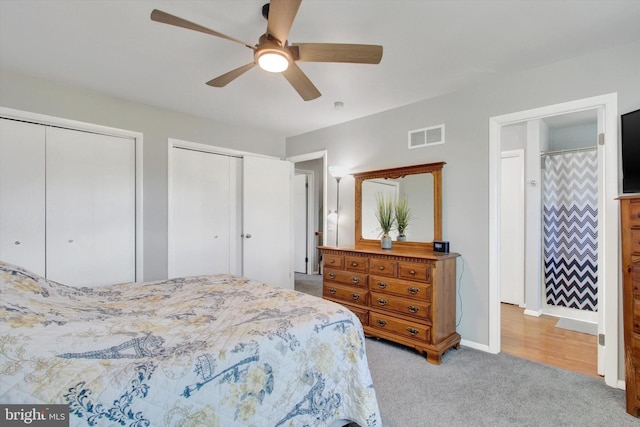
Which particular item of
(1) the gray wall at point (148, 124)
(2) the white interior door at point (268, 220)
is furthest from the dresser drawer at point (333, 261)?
(1) the gray wall at point (148, 124)

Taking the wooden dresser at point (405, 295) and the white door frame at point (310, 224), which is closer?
the wooden dresser at point (405, 295)

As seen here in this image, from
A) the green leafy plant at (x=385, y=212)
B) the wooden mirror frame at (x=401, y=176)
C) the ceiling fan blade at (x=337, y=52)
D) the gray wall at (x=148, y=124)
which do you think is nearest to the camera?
the ceiling fan blade at (x=337, y=52)

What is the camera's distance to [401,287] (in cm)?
279

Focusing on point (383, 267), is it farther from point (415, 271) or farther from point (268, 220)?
point (268, 220)

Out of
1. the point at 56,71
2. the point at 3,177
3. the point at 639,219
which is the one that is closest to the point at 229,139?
the point at 56,71

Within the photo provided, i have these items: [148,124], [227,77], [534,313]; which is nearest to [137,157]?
[148,124]

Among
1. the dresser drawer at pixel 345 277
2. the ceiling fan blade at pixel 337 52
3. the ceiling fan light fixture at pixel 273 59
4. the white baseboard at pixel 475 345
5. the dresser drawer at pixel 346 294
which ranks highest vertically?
the ceiling fan blade at pixel 337 52

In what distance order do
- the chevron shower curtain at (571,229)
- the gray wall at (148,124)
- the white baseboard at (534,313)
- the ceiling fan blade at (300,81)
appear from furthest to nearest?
the white baseboard at (534,313), the chevron shower curtain at (571,229), the gray wall at (148,124), the ceiling fan blade at (300,81)

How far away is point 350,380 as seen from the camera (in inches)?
61.9

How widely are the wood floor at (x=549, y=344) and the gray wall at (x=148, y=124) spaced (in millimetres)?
3821

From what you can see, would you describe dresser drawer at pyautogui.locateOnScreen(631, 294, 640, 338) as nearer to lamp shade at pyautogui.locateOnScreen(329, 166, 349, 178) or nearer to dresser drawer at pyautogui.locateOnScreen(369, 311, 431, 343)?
dresser drawer at pyautogui.locateOnScreen(369, 311, 431, 343)

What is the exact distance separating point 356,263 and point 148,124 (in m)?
2.82

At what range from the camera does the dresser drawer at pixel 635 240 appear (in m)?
1.90

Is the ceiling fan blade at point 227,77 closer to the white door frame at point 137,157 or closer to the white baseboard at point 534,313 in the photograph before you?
the white door frame at point 137,157
